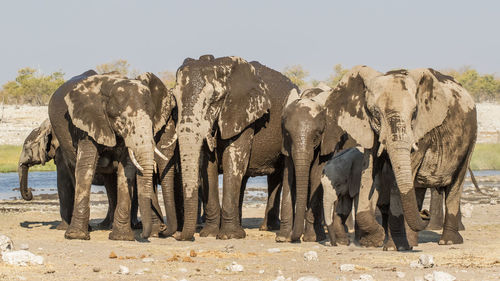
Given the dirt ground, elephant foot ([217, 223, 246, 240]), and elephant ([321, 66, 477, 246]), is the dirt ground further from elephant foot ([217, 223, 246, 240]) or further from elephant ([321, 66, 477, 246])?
elephant ([321, 66, 477, 246])

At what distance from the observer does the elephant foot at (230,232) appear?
13695 millimetres

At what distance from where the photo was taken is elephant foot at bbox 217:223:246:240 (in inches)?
539

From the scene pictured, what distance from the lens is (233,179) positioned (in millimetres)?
14008

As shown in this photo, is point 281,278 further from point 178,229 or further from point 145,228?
point 178,229

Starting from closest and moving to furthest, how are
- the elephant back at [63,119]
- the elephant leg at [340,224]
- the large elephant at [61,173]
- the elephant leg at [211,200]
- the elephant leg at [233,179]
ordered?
the elephant leg at [340,224] < the elephant leg at [233,179] < the elephant back at [63,119] < the elephant leg at [211,200] < the large elephant at [61,173]

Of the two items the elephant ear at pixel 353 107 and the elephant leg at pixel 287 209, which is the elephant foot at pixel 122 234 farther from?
the elephant ear at pixel 353 107

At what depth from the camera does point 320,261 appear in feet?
35.3

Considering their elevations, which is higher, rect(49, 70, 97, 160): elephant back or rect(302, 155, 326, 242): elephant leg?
rect(49, 70, 97, 160): elephant back

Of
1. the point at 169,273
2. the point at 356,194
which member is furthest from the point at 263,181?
the point at 169,273

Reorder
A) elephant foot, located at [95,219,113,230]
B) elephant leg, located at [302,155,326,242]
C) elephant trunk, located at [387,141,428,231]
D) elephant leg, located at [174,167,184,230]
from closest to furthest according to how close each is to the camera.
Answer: elephant trunk, located at [387,141,428,231] → elephant leg, located at [302,155,326,242] → elephant leg, located at [174,167,184,230] → elephant foot, located at [95,219,113,230]

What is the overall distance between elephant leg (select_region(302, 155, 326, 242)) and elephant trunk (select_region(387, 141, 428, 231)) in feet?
8.74

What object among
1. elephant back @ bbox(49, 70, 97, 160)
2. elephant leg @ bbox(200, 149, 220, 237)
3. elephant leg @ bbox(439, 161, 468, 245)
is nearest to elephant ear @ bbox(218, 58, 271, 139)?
elephant leg @ bbox(200, 149, 220, 237)

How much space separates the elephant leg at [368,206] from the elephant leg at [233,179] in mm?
2234

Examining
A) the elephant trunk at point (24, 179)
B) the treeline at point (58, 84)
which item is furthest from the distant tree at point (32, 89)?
the elephant trunk at point (24, 179)
